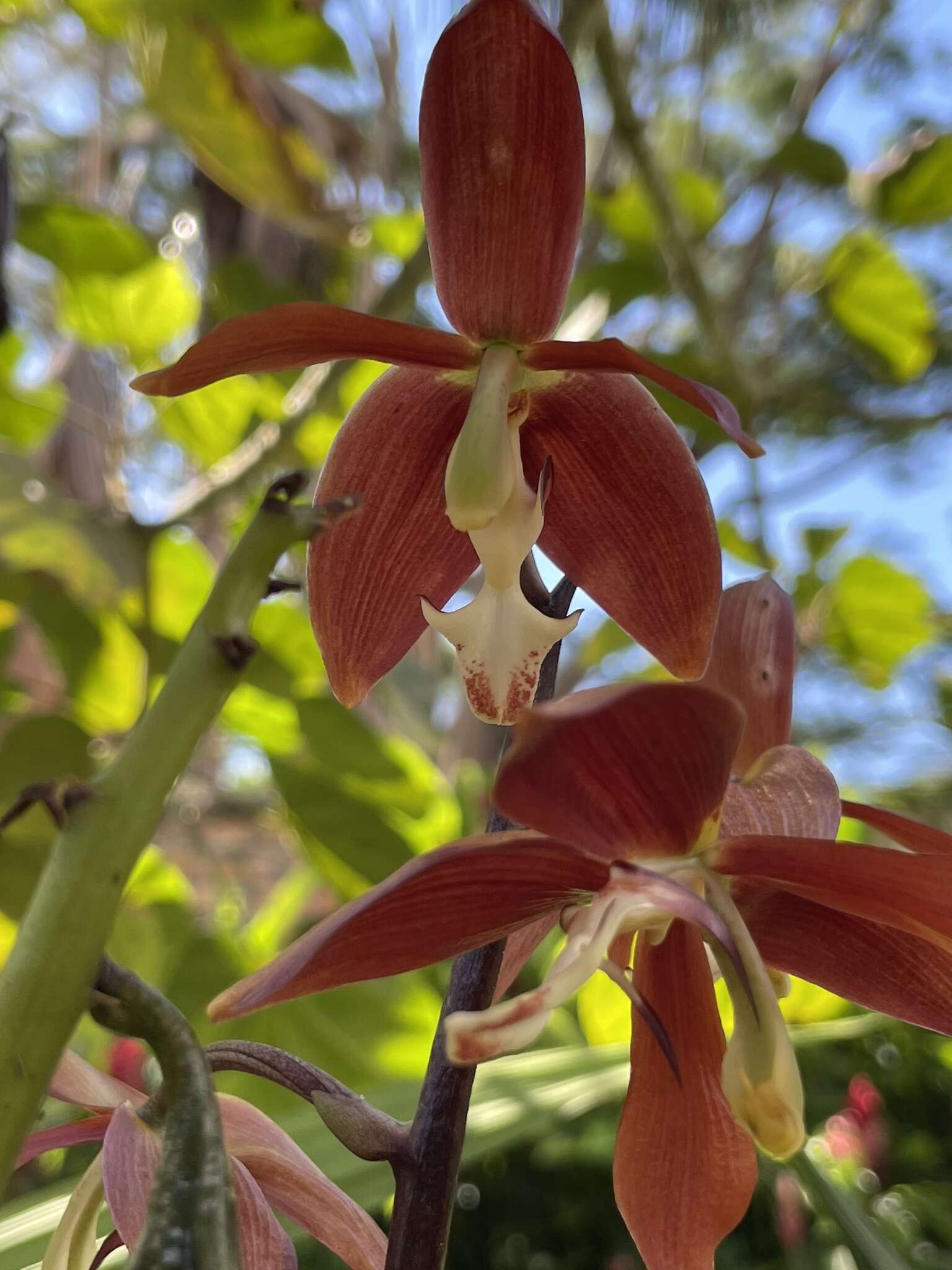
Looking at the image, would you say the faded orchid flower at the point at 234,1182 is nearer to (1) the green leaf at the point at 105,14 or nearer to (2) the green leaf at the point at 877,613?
(1) the green leaf at the point at 105,14

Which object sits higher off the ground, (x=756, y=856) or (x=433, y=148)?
(x=433, y=148)

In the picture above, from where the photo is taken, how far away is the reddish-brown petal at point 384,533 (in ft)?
1.08

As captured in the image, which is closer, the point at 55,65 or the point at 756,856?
the point at 756,856

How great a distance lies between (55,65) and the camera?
1667mm

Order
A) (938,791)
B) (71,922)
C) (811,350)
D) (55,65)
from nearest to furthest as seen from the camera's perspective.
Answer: (71,922) < (55,65) < (938,791) < (811,350)

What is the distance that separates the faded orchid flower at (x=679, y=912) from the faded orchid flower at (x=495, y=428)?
6 cm

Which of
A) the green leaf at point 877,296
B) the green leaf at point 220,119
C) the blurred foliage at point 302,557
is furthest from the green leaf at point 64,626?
the green leaf at point 877,296

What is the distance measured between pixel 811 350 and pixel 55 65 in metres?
1.58

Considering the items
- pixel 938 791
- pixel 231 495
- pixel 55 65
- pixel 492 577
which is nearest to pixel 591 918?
pixel 492 577

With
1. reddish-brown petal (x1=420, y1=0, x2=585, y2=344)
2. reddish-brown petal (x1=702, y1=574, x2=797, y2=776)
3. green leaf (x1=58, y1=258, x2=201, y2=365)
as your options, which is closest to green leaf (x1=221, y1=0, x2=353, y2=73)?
green leaf (x1=58, y1=258, x2=201, y2=365)

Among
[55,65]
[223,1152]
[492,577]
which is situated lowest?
[223,1152]

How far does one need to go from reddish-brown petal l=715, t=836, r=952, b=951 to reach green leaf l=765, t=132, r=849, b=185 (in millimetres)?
836

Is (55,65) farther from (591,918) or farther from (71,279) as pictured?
(591,918)

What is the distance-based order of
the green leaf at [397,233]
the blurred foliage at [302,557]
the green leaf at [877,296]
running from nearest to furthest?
the blurred foliage at [302,557], the green leaf at [397,233], the green leaf at [877,296]
